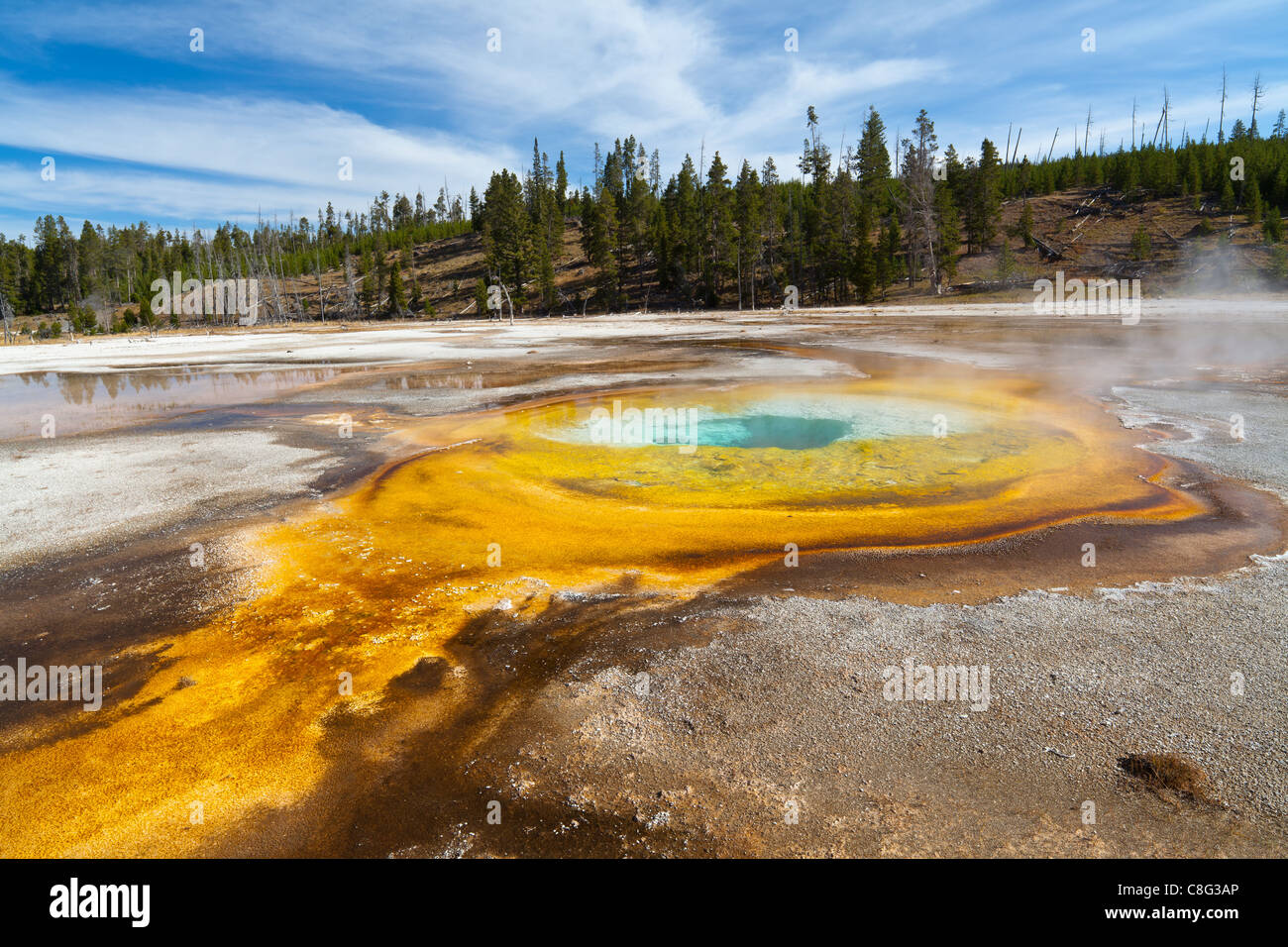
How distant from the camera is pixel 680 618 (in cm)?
561

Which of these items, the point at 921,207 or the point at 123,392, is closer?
the point at 123,392

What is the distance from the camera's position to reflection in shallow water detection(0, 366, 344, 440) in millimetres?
15857

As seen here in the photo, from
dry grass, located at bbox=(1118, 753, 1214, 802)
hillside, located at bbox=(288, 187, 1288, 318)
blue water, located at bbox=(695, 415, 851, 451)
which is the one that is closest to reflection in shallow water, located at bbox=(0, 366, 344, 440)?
blue water, located at bbox=(695, 415, 851, 451)

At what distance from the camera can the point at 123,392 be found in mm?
20891

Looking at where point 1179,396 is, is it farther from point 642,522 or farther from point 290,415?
point 290,415

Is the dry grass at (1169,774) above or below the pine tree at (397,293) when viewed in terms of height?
below

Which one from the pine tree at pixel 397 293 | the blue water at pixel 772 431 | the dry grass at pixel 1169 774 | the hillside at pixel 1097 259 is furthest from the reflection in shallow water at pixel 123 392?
the pine tree at pixel 397 293

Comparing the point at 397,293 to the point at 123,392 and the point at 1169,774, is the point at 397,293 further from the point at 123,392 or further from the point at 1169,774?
the point at 1169,774

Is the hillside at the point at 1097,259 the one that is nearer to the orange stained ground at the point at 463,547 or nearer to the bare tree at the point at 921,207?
the bare tree at the point at 921,207

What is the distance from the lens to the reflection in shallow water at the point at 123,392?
1586cm

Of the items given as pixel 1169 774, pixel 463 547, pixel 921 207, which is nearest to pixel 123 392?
pixel 463 547

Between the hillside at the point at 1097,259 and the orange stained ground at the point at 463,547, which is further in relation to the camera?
the hillside at the point at 1097,259
